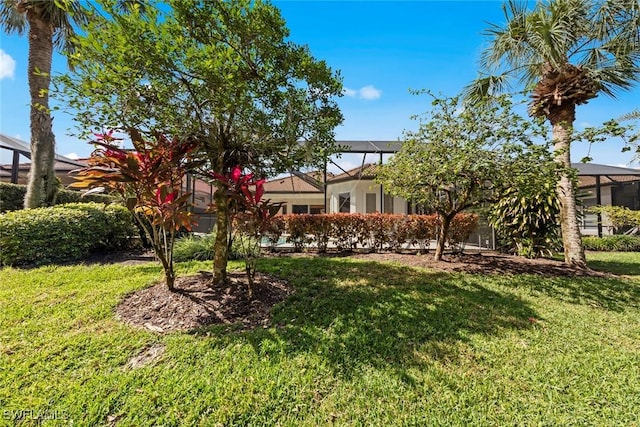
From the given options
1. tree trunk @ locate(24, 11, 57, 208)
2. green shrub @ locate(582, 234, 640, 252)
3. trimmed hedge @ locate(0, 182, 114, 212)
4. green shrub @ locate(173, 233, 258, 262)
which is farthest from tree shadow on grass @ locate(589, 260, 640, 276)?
tree trunk @ locate(24, 11, 57, 208)

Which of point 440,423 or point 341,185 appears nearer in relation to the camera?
point 440,423

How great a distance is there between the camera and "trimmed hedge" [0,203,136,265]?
619cm

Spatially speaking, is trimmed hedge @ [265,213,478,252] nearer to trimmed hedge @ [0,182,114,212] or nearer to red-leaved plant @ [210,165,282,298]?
red-leaved plant @ [210,165,282,298]


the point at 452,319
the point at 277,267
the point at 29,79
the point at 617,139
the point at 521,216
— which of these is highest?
the point at 29,79

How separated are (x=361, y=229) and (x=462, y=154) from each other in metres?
4.01

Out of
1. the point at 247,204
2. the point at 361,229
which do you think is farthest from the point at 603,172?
the point at 247,204

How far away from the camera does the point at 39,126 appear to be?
27.5ft

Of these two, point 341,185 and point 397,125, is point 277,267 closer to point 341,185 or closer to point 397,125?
point 397,125

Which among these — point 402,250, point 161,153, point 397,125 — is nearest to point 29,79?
point 161,153

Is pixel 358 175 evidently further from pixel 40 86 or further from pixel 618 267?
pixel 40 86

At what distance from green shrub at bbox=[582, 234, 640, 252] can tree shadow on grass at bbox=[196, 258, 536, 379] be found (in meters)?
11.2

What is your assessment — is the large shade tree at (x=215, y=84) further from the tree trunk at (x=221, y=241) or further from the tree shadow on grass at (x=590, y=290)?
the tree shadow on grass at (x=590, y=290)

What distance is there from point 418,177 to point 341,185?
11.6 metres

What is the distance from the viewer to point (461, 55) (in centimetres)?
783
